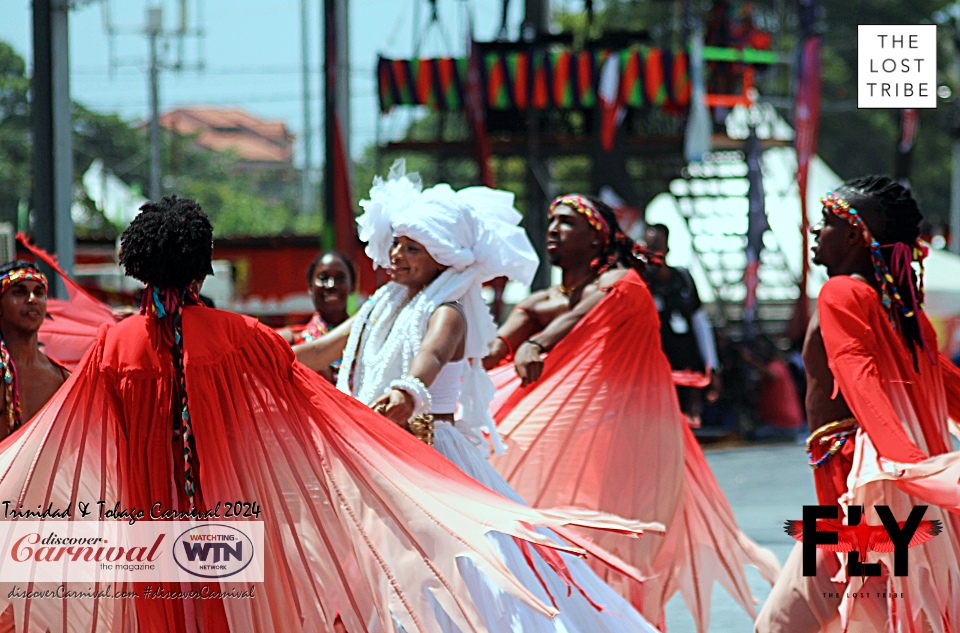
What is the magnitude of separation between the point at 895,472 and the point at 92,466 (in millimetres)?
2241

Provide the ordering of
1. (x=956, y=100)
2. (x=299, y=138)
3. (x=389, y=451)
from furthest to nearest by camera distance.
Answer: (x=299, y=138) < (x=956, y=100) < (x=389, y=451)

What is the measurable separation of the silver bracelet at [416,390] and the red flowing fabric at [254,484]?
0.47 m

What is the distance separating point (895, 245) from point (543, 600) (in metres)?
1.62

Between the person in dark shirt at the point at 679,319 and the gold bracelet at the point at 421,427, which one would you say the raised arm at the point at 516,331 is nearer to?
the gold bracelet at the point at 421,427

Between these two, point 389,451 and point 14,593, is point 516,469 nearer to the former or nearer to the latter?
point 389,451

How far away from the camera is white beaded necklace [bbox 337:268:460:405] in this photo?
14.7 feet

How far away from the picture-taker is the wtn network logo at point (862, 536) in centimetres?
412

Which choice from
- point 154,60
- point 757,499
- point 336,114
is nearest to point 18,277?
point 757,499

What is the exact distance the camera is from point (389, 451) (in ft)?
12.4

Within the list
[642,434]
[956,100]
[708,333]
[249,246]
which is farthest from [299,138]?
[642,434]

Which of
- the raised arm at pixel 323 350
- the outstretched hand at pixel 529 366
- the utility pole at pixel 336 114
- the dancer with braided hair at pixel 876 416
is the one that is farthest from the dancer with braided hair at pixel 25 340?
the utility pole at pixel 336 114

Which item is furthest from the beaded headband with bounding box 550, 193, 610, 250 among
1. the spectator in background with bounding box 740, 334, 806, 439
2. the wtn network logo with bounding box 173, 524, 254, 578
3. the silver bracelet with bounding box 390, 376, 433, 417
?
the spectator in background with bounding box 740, 334, 806, 439

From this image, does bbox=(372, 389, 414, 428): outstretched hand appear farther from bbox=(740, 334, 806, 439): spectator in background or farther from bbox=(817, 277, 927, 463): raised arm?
bbox=(740, 334, 806, 439): spectator in background

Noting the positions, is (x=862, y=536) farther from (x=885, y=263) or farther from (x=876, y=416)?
(x=885, y=263)
